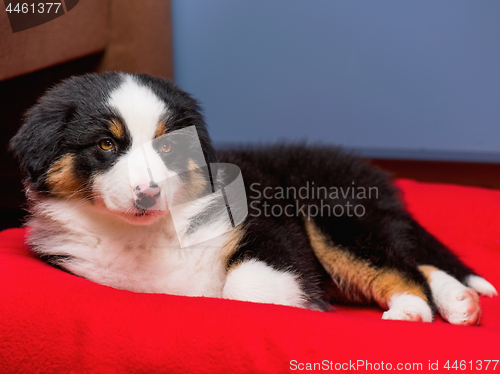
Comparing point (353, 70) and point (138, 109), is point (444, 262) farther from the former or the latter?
point (353, 70)

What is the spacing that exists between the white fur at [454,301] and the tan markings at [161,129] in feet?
3.76

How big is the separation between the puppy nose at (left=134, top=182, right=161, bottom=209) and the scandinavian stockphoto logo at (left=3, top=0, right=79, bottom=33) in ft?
3.57

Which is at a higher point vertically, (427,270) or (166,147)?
(166,147)

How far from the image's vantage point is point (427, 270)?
5.89 ft

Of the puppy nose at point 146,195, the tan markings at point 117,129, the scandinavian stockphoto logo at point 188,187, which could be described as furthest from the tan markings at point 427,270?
the tan markings at point 117,129

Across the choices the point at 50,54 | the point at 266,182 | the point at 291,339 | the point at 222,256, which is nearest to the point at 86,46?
the point at 50,54

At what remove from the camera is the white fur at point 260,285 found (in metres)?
1.32

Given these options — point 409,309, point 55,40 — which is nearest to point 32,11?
point 55,40

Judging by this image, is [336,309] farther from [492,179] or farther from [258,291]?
[492,179]

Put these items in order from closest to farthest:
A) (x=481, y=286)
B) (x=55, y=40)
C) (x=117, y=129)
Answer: (x=117, y=129), (x=481, y=286), (x=55, y=40)

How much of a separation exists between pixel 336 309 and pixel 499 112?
2.05 meters

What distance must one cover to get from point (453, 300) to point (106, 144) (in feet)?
4.20

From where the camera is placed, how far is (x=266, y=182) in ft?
6.02

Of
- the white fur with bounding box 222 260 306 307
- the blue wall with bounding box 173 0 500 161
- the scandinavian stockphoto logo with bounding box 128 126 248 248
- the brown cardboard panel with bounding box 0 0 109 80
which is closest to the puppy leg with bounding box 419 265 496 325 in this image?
the white fur with bounding box 222 260 306 307
